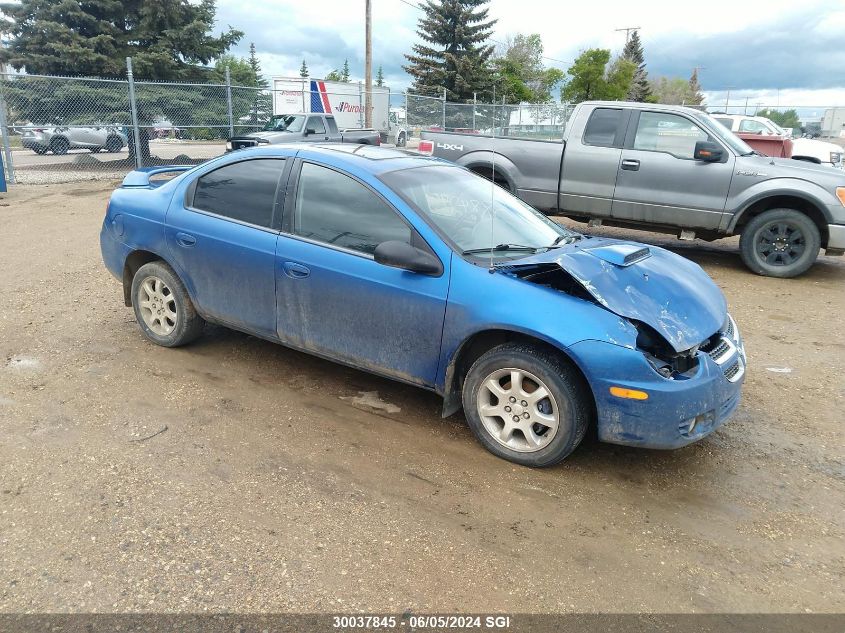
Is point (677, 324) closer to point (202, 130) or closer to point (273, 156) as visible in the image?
point (273, 156)

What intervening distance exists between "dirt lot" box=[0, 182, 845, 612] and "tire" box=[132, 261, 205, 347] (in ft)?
0.49

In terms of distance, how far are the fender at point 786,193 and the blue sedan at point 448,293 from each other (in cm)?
435

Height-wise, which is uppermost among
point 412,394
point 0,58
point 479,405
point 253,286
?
point 0,58

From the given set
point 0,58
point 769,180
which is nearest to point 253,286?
point 769,180

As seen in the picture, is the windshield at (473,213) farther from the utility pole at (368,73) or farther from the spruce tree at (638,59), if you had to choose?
the spruce tree at (638,59)

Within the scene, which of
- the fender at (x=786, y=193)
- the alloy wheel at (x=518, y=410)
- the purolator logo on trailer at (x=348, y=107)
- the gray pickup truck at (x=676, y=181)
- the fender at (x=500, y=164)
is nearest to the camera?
the alloy wheel at (x=518, y=410)

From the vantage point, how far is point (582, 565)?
2.83 meters

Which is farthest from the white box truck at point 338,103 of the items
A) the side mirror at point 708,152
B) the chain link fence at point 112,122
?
the side mirror at point 708,152

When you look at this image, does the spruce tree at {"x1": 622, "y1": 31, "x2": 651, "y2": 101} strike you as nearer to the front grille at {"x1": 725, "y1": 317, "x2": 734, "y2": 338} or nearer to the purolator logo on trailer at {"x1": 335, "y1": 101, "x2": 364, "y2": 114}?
the purolator logo on trailer at {"x1": 335, "y1": 101, "x2": 364, "y2": 114}

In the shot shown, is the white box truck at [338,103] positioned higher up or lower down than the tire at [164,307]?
higher up

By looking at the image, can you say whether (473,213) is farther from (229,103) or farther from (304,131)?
(229,103)

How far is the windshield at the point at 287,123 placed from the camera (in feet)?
58.6

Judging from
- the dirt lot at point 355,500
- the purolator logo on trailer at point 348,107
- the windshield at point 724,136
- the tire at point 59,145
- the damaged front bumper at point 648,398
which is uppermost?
the windshield at point 724,136

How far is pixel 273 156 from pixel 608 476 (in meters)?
3.02
